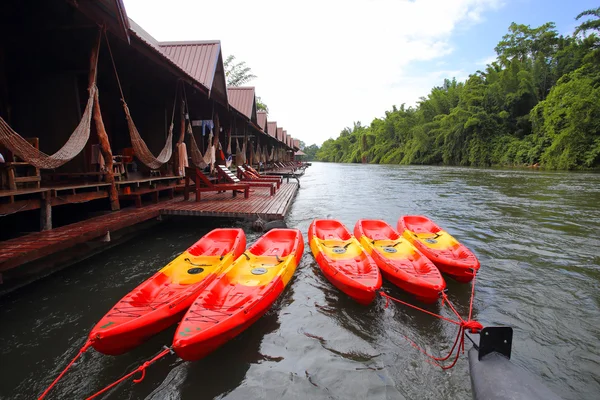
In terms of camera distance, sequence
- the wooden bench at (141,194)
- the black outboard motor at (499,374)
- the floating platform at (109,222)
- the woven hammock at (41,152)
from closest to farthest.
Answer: the black outboard motor at (499,374)
the woven hammock at (41,152)
the floating platform at (109,222)
the wooden bench at (141,194)

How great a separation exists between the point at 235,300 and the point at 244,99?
15.6 meters

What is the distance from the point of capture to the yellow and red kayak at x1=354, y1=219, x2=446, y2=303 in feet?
12.9

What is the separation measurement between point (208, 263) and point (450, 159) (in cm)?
4885

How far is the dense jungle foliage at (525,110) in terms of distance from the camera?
26.9 meters

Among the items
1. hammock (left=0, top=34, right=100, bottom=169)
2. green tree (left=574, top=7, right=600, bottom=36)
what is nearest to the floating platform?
hammock (left=0, top=34, right=100, bottom=169)

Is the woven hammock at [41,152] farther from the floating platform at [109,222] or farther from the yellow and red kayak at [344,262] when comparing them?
the yellow and red kayak at [344,262]

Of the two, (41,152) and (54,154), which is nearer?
(41,152)

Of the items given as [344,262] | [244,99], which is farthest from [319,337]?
[244,99]

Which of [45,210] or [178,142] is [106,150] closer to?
[45,210]

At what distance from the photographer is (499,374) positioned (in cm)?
251

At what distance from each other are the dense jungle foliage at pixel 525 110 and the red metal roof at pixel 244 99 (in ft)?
93.1

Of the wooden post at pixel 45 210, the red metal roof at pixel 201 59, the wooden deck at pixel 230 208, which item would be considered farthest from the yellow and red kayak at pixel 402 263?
the red metal roof at pixel 201 59

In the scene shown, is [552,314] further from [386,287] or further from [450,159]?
[450,159]

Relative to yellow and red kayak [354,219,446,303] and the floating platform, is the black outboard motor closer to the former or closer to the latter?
yellow and red kayak [354,219,446,303]
